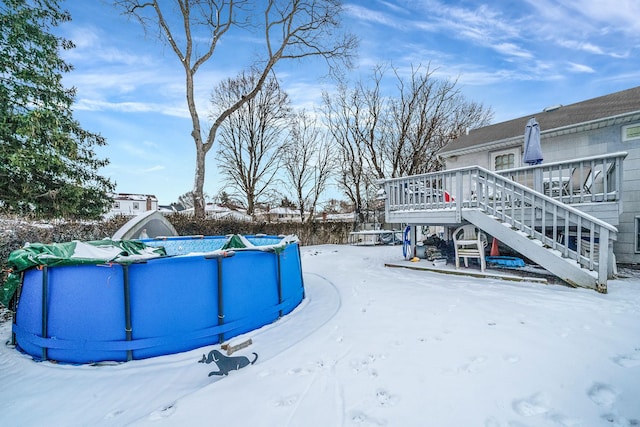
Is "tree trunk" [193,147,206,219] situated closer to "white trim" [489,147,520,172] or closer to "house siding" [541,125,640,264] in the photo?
"white trim" [489,147,520,172]

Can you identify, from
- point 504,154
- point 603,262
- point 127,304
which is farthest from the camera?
point 504,154

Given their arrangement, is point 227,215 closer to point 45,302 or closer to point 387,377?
point 45,302

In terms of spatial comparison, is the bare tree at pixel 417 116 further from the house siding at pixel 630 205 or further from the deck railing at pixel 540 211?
the deck railing at pixel 540 211

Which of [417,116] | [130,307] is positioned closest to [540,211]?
[130,307]

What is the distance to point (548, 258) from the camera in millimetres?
4785

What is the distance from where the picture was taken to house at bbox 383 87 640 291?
481 cm

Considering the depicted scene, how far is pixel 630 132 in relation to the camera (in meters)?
7.01

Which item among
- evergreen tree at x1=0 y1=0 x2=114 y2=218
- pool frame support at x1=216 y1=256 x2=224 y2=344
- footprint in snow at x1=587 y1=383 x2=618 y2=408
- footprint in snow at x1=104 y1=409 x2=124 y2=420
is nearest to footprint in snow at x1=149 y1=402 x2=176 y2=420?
footprint in snow at x1=104 y1=409 x2=124 y2=420

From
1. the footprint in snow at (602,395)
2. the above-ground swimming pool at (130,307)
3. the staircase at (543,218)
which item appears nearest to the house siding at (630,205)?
the staircase at (543,218)

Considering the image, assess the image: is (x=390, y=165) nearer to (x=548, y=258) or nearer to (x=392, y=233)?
(x=392, y=233)

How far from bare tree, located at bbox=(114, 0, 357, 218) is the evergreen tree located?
10.6 feet

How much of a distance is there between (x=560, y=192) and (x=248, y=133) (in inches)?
688

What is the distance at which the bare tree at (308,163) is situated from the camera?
21.0 meters

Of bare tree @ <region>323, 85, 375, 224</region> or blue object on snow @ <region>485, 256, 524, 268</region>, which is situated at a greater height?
bare tree @ <region>323, 85, 375, 224</region>
